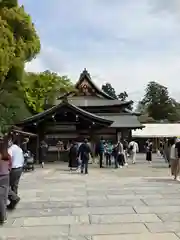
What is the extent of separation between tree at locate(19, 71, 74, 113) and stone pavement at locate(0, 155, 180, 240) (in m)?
31.1

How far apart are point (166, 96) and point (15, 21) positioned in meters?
78.7

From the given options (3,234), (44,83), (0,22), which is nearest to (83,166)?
(0,22)

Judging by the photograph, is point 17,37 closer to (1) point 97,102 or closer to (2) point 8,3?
(2) point 8,3

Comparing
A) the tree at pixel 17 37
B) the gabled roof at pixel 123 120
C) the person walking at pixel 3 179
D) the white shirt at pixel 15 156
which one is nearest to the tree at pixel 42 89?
the gabled roof at pixel 123 120

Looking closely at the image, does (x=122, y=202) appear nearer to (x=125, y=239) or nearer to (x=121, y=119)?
(x=125, y=239)

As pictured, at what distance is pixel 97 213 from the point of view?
375 inches

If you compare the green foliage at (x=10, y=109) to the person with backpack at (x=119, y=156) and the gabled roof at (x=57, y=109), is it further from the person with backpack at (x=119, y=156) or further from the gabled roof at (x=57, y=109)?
the person with backpack at (x=119, y=156)

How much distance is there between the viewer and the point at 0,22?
23.2 meters

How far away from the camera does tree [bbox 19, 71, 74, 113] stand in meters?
45.4

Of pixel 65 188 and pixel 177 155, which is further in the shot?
pixel 177 155

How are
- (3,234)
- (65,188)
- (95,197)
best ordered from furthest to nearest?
(65,188) < (95,197) < (3,234)

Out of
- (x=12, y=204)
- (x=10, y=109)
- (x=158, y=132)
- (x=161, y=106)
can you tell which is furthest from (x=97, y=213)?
(x=161, y=106)

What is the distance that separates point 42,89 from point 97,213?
130ft

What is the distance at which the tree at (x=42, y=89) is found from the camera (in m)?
45.4
